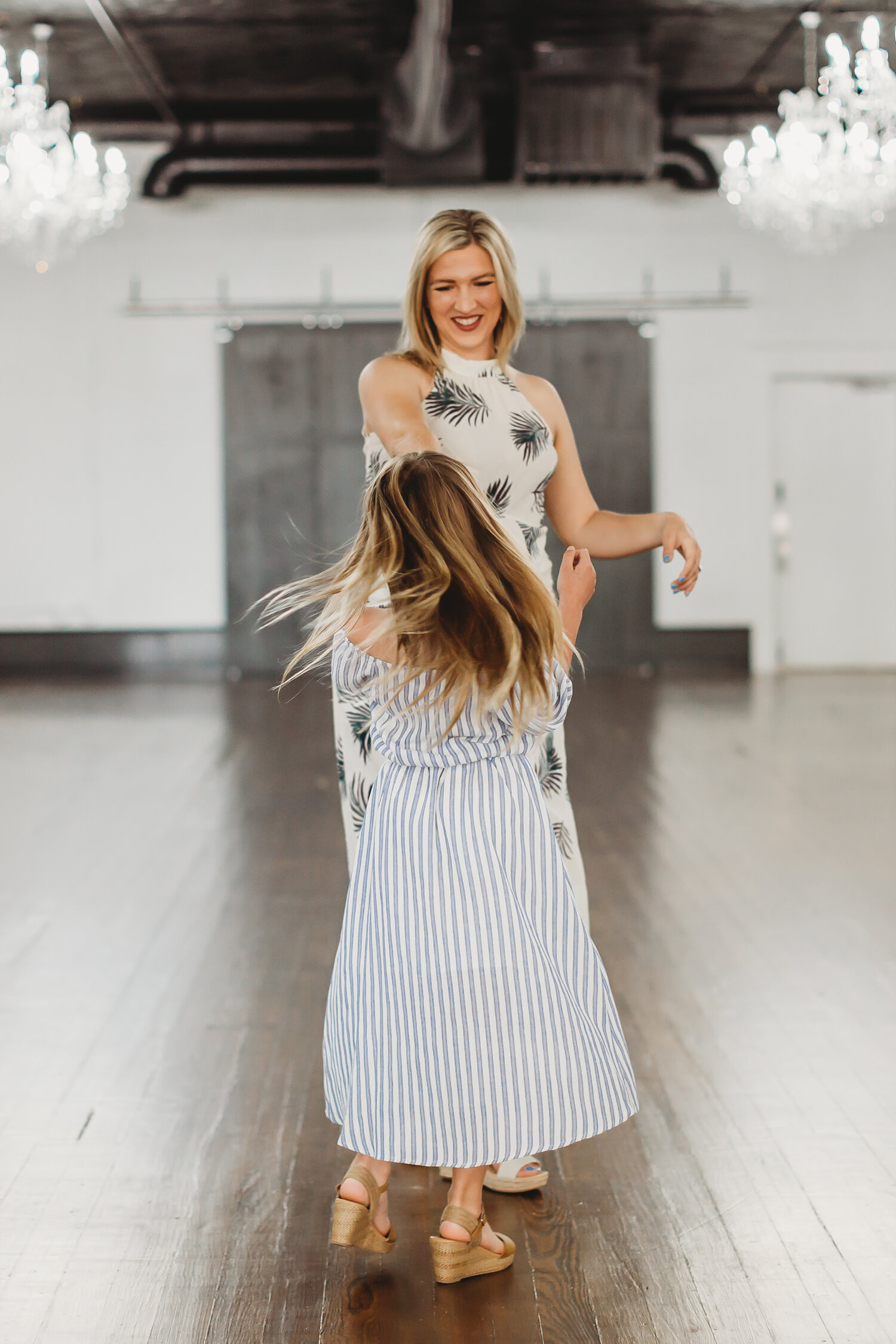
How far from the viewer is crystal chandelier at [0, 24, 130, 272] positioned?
694 centimetres

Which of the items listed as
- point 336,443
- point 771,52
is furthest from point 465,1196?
point 336,443

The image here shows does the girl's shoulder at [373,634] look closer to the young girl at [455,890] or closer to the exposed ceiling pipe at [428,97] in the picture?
the young girl at [455,890]

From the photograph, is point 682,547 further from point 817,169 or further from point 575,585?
point 817,169

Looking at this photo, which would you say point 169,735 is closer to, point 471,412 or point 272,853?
point 272,853

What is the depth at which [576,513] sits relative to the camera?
81.1 inches

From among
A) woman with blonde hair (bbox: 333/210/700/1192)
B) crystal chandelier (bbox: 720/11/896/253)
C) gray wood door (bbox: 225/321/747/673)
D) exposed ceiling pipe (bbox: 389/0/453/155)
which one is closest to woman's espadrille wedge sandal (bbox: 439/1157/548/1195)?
woman with blonde hair (bbox: 333/210/700/1192)

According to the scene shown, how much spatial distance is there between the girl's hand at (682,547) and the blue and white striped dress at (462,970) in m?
0.27

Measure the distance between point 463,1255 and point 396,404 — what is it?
114 centimetres

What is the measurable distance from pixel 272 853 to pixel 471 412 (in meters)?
2.43

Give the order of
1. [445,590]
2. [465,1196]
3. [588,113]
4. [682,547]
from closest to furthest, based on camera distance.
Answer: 1. [445,590]
2. [465,1196]
3. [682,547]
4. [588,113]

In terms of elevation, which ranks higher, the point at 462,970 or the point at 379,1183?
the point at 462,970

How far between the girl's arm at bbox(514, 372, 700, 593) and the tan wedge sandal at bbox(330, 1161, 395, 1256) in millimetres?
923

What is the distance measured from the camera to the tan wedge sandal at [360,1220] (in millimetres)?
1634

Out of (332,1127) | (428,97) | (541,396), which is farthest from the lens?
(428,97)
